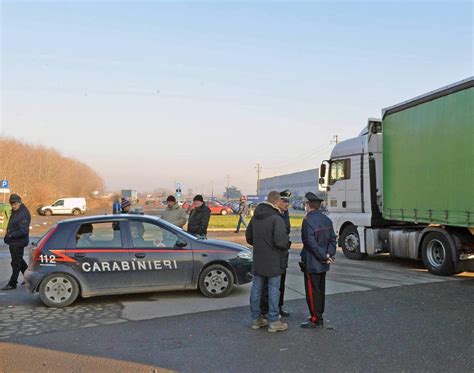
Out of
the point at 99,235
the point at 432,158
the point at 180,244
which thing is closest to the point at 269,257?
the point at 180,244

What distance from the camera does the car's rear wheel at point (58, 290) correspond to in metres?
7.17

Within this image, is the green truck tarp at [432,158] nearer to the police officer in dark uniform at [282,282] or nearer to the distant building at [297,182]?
the police officer in dark uniform at [282,282]

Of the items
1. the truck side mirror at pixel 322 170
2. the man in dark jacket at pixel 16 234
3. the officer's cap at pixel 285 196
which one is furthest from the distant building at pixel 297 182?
the officer's cap at pixel 285 196

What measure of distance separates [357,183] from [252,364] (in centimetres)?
894

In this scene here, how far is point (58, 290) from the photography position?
722cm

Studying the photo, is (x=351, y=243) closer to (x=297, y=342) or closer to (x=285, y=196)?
(x=285, y=196)

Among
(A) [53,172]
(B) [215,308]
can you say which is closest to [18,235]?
(B) [215,308]

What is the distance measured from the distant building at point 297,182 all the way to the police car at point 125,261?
298 feet

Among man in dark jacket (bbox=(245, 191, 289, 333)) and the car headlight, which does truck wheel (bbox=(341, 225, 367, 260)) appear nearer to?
the car headlight

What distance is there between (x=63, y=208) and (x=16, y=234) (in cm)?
4264

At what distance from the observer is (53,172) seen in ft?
245

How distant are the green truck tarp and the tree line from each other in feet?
138

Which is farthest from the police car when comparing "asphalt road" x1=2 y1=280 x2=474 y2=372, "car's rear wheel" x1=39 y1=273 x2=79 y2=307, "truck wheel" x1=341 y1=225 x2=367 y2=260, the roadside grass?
the roadside grass

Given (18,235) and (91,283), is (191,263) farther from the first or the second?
(18,235)
